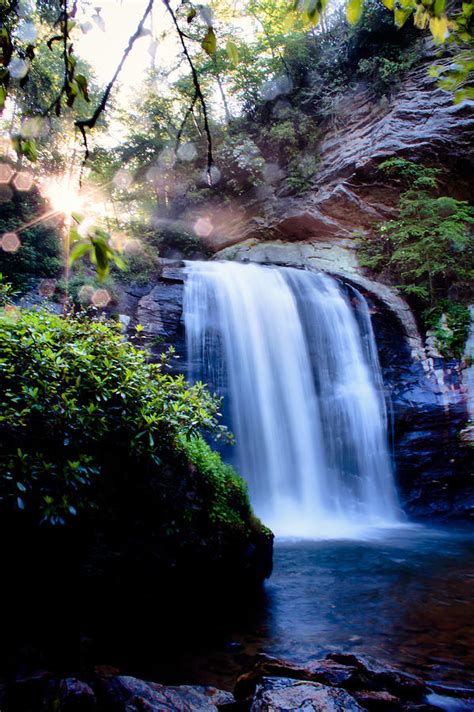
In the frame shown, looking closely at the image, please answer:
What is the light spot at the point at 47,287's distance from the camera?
10.1 metres

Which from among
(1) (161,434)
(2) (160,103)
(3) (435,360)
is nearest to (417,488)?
(3) (435,360)

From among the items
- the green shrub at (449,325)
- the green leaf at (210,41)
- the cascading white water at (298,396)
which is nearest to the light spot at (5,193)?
the cascading white water at (298,396)

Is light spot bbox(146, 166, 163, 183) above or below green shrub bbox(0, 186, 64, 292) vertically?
above

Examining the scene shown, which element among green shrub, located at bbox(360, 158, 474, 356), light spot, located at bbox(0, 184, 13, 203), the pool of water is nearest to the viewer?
the pool of water

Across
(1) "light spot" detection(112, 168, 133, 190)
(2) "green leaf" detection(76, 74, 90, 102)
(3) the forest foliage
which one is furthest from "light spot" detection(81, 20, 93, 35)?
(1) "light spot" detection(112, 168, 133, 190)

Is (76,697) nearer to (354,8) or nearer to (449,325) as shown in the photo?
(354,8)

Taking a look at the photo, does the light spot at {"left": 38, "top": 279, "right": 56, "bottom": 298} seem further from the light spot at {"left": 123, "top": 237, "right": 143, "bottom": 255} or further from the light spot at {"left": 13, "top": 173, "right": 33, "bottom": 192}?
the light spot at {"left": 123, "top": 237, "right": 143, "bottom": 255}

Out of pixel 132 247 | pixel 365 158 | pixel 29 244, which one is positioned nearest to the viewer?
pixel 29 244

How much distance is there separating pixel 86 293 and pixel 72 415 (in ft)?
25.3

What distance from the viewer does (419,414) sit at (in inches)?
427

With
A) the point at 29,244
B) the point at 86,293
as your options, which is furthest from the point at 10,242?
the point at 86,293

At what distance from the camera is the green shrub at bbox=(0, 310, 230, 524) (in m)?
3.14

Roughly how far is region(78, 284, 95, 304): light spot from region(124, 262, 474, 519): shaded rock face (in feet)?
3.90

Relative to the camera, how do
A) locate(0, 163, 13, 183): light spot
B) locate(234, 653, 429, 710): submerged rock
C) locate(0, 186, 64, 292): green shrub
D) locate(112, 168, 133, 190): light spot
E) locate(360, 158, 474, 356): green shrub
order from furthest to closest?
1. locate(112, 168, 133, 190): light spot
2. locate(360, 158, 474, 356): green shrub
3. locate(0, 163, 13, 183): light spot
4. locate(0, 186, 64, 292): green shrub
5. locate(234, 653, 429, 710): submerged rock
